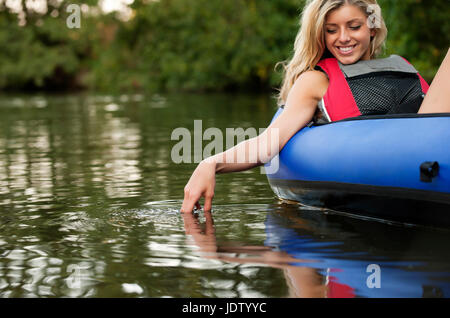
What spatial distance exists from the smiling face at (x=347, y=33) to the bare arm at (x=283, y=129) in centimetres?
19

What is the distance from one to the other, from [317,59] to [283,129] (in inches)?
18.4

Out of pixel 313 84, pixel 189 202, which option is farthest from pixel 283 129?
pixel 189 202

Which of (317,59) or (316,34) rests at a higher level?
(316,34)

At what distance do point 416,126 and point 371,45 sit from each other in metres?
1.02

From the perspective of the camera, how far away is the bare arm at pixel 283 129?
4633mm

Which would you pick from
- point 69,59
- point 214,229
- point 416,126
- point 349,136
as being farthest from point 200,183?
point 69,59

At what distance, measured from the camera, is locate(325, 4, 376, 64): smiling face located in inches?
185

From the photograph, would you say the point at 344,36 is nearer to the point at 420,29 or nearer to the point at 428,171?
the point at 428,171

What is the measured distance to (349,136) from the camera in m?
4.38

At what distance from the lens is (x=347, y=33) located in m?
4.71
